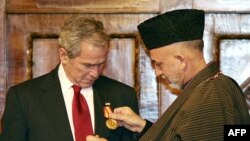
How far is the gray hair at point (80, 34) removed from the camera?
2328 millimetres

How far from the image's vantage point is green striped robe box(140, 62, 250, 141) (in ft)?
6.06

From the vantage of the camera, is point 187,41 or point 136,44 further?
point 136,44

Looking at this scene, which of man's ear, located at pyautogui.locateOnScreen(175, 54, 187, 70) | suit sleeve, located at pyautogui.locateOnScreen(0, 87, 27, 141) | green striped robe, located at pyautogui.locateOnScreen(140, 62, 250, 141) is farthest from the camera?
suit sleeve, located at pyautogui.locateOnScreen(0, 87, 27, 141)

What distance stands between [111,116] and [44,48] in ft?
2.35

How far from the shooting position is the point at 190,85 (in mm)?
2002

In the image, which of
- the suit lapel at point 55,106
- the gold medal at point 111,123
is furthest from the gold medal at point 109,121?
the suit lapel at point 55,106

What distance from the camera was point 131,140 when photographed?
247 cm

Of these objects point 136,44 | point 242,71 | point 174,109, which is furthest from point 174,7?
point 174,109

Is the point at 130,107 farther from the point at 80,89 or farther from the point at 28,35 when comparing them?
the point at 28,35

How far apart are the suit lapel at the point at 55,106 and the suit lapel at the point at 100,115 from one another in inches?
5.0

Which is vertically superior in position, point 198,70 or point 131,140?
point 198,70

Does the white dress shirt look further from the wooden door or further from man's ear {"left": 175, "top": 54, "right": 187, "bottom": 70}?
man's ear {"left": 175, "top": 54, "right": 187, "bottom": 70}

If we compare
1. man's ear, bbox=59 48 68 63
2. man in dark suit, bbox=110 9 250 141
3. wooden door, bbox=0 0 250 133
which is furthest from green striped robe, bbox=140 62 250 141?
wooden door, bbox=0 0 250 133

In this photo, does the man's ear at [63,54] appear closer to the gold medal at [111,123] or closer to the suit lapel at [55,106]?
the suit lapel at [55,106]
